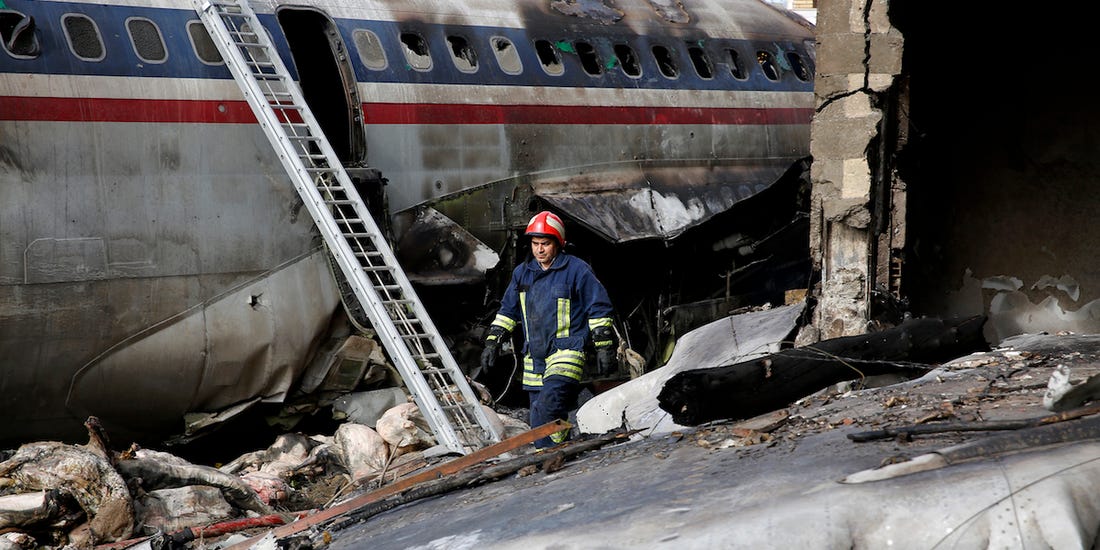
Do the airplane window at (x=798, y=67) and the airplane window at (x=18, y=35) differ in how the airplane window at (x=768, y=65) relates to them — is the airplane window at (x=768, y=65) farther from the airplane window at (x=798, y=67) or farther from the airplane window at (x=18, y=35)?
the airplane window at (x=18, y=35)

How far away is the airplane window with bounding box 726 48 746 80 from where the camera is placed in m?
14.7

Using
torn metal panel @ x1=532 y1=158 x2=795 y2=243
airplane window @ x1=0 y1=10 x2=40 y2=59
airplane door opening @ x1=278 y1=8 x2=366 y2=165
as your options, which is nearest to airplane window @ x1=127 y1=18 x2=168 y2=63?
airplane window @ x1=0 y1=10 x2=40 y2=59

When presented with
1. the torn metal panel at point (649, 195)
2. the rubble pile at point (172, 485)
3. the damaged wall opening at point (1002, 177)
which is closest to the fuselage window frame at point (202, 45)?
the rubble pile at point (172, 485)

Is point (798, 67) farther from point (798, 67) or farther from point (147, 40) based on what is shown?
point (147, 40)

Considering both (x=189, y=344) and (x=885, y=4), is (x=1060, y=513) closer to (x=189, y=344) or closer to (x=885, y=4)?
(x=885, y=4)

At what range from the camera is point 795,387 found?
6695 millimetres

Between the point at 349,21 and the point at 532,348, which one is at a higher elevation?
the point at 349,21

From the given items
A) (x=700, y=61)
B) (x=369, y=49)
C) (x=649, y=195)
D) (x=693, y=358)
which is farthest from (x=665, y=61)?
(x=693, y=358)

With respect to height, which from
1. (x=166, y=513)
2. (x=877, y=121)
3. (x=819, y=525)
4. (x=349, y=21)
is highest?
(x=349, y=21)

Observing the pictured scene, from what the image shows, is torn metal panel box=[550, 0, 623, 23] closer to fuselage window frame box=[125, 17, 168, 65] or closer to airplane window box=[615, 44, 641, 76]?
airplane window box=[615, 44, 641, 76]

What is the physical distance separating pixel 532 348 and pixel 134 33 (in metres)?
4.49

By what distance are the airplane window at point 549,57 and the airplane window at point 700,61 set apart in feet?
6.89

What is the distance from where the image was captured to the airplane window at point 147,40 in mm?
10031

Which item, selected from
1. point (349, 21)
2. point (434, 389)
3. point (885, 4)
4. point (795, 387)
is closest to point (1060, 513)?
point (795, 387)
